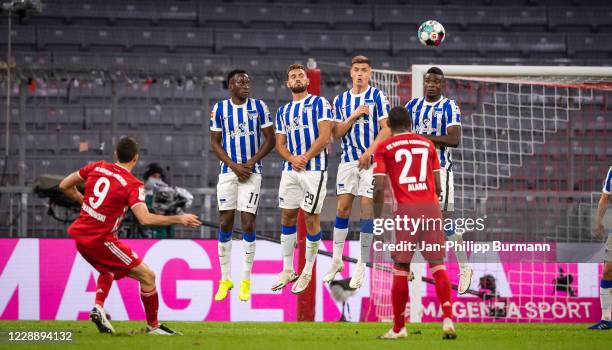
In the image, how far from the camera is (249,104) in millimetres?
10906

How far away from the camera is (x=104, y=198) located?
888 centimetres

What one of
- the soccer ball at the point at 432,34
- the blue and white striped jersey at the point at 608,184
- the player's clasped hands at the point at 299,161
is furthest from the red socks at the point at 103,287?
the blue and white striped jersey at the point at 608,184

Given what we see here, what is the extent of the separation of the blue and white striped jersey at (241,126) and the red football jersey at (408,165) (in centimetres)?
257

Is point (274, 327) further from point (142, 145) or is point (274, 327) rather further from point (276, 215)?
point (142, 145)

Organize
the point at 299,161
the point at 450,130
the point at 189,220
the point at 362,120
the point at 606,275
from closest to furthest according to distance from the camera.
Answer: the point at 189,220 → the point at 299,161 → the point at 362,120 → the point at 450,130 → the point at 606,275

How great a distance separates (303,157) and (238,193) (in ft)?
2.82

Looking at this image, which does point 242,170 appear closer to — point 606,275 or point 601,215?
point 601,215

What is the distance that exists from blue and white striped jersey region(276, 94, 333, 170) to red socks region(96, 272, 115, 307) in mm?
2294

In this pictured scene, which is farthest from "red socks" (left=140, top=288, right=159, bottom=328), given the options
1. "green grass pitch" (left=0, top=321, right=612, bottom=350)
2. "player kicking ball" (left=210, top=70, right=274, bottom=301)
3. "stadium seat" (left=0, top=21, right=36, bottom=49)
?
"stadium seat" (left=0, top=21, right=36, bottom=49)

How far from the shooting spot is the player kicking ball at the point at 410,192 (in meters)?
8.49

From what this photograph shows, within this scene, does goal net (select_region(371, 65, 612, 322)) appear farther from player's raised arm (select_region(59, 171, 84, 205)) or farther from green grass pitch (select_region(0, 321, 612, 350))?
player's raised arm (select_region(59, 171, 84, 205))

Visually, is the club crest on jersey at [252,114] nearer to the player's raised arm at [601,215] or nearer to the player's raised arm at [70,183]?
the player's raised arm at [70,183]

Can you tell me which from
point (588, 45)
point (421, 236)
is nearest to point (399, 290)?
point (421, 236)

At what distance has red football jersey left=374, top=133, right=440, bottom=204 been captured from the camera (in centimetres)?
851
